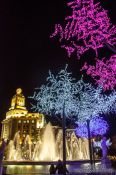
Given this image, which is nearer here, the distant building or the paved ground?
the paved ground

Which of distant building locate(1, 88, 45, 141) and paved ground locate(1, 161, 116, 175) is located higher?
distant building locate(1, 88, 45, 141)

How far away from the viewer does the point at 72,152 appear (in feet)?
142

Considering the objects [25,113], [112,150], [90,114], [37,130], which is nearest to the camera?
[90,114]

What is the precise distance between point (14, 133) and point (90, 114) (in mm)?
79150

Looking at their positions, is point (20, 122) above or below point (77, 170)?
above

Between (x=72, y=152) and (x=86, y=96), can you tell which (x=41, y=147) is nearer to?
(x=72, y=152)

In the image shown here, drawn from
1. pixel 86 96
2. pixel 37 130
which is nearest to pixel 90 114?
pixel 86 96

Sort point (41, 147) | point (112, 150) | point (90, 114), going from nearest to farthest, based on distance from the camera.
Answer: point (90, 114) → point (41, 147) → point (112, 150)

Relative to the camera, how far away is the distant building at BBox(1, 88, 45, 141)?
100750 mm

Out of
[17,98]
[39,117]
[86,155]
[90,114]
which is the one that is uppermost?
[17,98]

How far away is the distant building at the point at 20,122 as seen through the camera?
100750 mm

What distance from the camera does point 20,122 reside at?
103500mm

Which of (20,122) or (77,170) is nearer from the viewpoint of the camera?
(77,170)

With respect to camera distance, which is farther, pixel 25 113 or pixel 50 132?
pixel 25 113
